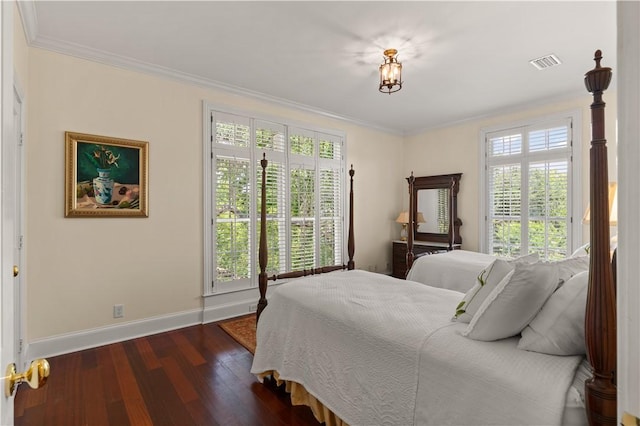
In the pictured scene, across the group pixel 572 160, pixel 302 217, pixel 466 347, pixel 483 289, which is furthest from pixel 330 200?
pixel 466 347

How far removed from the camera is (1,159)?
64cm

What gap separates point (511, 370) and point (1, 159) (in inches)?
62.7

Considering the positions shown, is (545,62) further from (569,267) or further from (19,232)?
(19,232)

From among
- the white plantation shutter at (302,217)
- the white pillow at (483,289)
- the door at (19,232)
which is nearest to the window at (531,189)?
the white plantation shutter at (302,217)

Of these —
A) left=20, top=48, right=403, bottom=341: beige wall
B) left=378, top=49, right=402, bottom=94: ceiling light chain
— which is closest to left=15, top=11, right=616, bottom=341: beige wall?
left=20, top=48, right=403, bottom=341: beige wall

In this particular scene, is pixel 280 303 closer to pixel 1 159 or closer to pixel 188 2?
pixel 1 159

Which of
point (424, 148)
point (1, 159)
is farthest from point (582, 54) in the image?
point (1, 159)

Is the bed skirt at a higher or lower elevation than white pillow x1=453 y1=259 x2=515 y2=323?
lower

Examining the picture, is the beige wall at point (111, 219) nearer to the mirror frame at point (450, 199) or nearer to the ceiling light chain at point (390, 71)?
the ceiling light chain at point (390, 71)

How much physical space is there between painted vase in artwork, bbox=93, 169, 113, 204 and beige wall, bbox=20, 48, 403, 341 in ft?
0.65

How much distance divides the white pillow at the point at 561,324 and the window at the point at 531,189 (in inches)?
134

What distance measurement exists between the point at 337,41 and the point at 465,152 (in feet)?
10.5

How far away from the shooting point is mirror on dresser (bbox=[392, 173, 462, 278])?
513 cm

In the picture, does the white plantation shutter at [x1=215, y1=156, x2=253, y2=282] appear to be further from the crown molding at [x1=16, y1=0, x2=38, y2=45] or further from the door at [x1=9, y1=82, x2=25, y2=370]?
the crown molding at [x1=16, y1=0, x2=38, y2=45]
